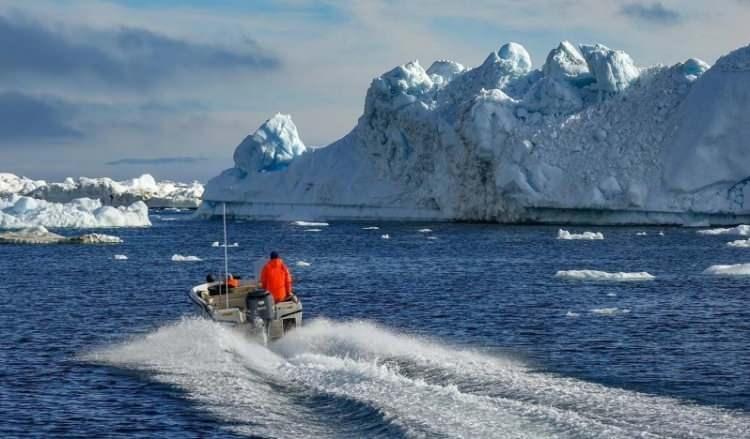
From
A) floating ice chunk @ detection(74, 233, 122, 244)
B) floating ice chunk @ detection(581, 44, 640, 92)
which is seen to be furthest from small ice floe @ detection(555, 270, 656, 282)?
floating ice chunk @ detection(74, 233, 122, 244)

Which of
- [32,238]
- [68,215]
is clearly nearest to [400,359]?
[32,238]

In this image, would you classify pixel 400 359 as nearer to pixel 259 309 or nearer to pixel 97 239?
pixel 259 309

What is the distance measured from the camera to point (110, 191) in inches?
4466

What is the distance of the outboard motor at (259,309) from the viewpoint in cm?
1775

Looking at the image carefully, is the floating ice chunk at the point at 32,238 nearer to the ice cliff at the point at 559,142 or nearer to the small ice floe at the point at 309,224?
the small ice floe at the point at 309,224

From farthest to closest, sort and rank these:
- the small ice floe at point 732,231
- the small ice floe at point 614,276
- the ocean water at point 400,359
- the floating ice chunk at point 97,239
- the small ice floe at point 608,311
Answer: the floating ice chunk at point 97,239 < the small ice floe at point 732,231 < the small ice floe at point 614,276 < the small ice floe at point 608,311 < the ocean water at point 400,359

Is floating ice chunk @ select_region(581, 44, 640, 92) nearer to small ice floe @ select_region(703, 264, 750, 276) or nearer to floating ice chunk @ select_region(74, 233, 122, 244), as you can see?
small ice floe @ select_region(703, 264, 750, 276)

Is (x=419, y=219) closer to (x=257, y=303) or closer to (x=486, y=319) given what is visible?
(x=486, y=319)

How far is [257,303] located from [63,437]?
18.3ft

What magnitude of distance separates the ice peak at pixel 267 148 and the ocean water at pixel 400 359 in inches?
1382

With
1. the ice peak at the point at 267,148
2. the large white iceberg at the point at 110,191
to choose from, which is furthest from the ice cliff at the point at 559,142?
the large white iceberg at the point at 110,191

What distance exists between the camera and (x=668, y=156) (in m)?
50.4

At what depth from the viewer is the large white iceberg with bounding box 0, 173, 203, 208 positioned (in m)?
111

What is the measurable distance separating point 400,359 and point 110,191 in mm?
100635
